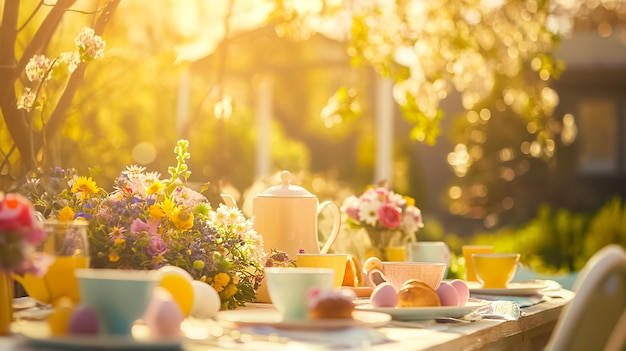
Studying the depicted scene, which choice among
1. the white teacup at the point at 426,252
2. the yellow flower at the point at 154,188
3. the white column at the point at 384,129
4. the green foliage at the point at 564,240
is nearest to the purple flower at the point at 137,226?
the yellow flower at the point at 154,188

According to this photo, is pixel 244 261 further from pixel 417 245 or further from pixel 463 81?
pixel 463 81

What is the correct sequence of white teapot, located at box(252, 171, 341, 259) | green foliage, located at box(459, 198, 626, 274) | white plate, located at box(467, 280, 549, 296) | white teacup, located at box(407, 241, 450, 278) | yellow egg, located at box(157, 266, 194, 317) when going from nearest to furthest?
yellow egg, located at box(157, 266, 194, 317)
white teapot, located at box(252, 171, 341, 259)
white plate, located at box(467, 280, 549, 296)
white teacup, located at box(407, 241, 450, 278)
green foliage, located at box(459, 198, 626, 274)

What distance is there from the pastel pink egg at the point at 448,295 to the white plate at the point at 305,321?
0.27 meters

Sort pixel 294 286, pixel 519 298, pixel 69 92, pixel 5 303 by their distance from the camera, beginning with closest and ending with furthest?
pixel 5 303, pixel 294 286, pixel 519 298, pixel 69 92

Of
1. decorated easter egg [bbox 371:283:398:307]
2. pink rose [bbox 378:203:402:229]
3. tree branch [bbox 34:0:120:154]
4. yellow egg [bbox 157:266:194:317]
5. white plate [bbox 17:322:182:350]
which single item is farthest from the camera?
pink rose [bbox 378:203:402:229]

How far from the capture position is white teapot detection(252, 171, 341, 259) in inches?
107

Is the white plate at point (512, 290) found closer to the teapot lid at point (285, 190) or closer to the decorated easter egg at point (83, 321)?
the teapot lid at point (285, 190)

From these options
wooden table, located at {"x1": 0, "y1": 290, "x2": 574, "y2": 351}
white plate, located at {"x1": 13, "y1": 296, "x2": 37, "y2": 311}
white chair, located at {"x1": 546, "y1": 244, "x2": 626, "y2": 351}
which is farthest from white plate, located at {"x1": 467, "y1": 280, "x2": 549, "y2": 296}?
white plate, located at {"x1": 13, "y1": 296, "x2": 37, "y2": 311}

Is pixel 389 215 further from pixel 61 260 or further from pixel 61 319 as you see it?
pixel 61 319

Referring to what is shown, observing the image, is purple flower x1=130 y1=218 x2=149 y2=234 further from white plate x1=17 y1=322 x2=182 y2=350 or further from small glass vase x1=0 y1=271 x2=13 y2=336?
white plate x1=17 y1=322 x2=182 y2=350

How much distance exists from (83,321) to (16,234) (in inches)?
8.0

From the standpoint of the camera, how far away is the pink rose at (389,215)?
3.38 m

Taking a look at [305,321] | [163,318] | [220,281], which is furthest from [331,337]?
[220,281]

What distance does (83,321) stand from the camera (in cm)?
162
